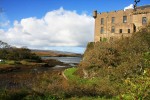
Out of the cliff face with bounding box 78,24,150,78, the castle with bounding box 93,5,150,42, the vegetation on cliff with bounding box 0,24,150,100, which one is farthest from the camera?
the castle with bounding box 93,5,150,42

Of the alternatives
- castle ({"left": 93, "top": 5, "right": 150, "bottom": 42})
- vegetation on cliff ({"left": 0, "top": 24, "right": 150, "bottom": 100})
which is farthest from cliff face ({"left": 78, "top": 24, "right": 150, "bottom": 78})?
castle ({"left": 93, "top": 5, "right": 150, "bottom": 42})

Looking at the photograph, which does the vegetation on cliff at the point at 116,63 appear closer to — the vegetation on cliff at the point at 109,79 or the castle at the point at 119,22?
the vegetation on cliff at the point at 109,79

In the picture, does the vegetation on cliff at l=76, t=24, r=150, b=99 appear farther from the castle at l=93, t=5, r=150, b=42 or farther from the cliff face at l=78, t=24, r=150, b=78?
the castle at l=93, t=5, r=150, b=42

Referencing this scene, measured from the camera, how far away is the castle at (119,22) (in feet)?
170

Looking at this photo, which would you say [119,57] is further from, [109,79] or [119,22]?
[119,22]

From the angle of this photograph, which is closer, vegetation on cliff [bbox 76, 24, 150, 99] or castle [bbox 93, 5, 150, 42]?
vegetation on cliff [bbox 76, 24, 150, 99]

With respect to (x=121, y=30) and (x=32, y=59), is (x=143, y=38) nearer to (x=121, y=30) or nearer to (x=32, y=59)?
(x=121, y=30)

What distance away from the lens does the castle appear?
51.8 meters

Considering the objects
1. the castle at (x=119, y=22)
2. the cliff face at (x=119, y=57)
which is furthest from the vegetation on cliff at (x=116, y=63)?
the castle at (x=119, y=22)

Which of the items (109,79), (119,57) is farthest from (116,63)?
(109,79)

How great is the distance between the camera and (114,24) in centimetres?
5778

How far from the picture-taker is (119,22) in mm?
56875

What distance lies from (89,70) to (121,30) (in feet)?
58.4

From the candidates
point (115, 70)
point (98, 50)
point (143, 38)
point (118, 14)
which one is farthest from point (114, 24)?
point (115, 70)
